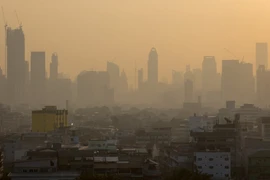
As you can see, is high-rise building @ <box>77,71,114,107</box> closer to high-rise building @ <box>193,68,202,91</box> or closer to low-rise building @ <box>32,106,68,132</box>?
high-rise building @ <box>193,68,202,91</box>

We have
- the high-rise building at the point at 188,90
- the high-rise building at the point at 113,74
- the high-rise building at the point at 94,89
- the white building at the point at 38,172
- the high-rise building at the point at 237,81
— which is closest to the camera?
the white building at the point at 38,172

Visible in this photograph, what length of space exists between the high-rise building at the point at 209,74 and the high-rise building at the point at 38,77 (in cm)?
2294

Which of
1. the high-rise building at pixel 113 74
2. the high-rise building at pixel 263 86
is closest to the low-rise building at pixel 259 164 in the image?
the high-rise building at pixel 263 86

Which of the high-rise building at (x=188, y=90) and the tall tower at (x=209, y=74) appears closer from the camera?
the high-rise building at (x=188, y=90)

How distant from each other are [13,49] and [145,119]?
41.4 metres

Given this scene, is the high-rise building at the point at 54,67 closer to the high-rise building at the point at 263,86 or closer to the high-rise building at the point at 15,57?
the high-rise building at the point at 15,57

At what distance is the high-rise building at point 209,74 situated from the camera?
12312 cm

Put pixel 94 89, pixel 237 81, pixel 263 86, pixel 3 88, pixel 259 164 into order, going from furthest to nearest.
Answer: pixel 94 89 < pixel 3 88 < pixel 237 81 < pixel 263 86 < pixel 259 164

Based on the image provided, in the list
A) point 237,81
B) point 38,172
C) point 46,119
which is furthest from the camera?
point 237,81

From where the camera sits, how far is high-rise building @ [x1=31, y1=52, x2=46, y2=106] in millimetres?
113062

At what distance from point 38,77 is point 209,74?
25.7m

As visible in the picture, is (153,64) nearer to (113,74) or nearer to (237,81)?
(113,74)

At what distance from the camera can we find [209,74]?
410 feet

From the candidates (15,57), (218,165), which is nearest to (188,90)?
(15,57)
